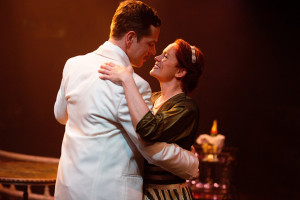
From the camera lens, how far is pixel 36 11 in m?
5.09

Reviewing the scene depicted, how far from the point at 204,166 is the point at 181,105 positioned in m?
1.87

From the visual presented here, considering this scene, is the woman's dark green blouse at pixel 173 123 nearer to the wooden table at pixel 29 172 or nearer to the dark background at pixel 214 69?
the wooden table at pixel 29 172

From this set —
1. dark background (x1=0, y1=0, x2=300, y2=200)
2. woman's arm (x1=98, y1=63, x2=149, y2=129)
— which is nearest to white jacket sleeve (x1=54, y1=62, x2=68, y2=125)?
woman's arm (x1=98, y1=63, x2=149, y2=129)

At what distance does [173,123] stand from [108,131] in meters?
0.30

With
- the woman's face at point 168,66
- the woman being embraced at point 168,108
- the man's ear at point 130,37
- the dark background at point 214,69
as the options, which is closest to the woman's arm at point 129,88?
the woman being embraced at point 168,108

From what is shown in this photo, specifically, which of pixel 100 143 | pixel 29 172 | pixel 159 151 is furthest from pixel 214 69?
pixel 100 143

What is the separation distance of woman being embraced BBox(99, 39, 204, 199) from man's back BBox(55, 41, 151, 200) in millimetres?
54

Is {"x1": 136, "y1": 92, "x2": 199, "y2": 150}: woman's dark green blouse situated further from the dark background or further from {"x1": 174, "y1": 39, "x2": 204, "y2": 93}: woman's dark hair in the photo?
the dark background

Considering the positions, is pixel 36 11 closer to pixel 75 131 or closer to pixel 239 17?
pixel 239 17

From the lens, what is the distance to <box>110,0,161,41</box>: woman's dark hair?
5.72 feet

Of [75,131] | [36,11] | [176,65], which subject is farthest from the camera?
[36,11]

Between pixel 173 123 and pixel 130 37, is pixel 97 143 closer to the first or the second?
pixel 173 123

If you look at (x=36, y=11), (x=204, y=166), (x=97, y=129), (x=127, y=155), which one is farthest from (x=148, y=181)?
(x=36, y=11)

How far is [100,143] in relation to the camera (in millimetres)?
1637
